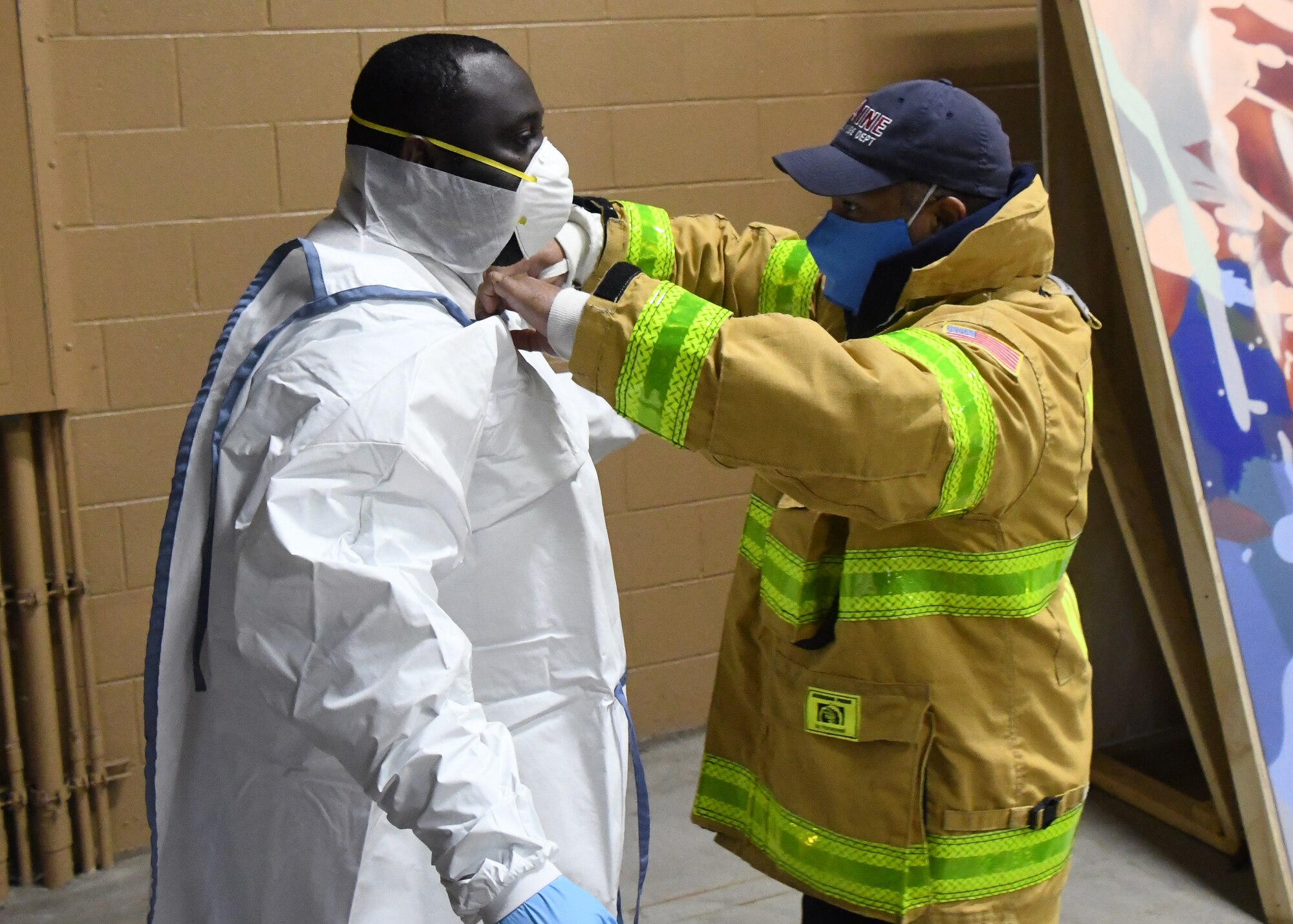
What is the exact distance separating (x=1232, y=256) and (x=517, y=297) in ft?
7.01

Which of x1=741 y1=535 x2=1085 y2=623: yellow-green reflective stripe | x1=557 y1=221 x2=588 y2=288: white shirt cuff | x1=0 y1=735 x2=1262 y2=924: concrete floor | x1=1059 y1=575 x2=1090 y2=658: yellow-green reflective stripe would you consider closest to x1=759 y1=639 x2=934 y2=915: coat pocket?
x1=741 y1=535 x2=1085 y2=623: yellow-green reflective stripe

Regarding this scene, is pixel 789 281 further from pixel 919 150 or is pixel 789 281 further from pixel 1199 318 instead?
pixel 1199 318

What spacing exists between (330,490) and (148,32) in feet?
6.23

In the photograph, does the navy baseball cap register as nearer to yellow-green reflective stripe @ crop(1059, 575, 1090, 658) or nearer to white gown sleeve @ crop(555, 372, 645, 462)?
white gown sleeve @ crop(555, 372, 645, 462)

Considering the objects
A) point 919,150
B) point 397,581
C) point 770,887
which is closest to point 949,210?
point 919,150

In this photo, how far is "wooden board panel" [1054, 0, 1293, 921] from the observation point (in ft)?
9.54

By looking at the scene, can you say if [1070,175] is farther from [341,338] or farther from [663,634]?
[341,338]

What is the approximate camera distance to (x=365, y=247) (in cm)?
162

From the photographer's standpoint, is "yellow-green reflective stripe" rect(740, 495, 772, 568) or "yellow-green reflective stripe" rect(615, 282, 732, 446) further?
"yellow-green reflective stripe" rect(740, 495, 772, 568)

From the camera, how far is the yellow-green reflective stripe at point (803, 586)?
1.95 meters

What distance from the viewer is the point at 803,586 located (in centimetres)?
195

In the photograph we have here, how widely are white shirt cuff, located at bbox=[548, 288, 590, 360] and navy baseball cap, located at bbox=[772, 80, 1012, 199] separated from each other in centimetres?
52

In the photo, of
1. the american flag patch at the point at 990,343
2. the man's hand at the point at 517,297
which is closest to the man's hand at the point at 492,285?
the man's hand at the point at 517,297

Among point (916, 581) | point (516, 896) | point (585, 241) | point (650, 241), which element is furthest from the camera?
point (650, 241)
